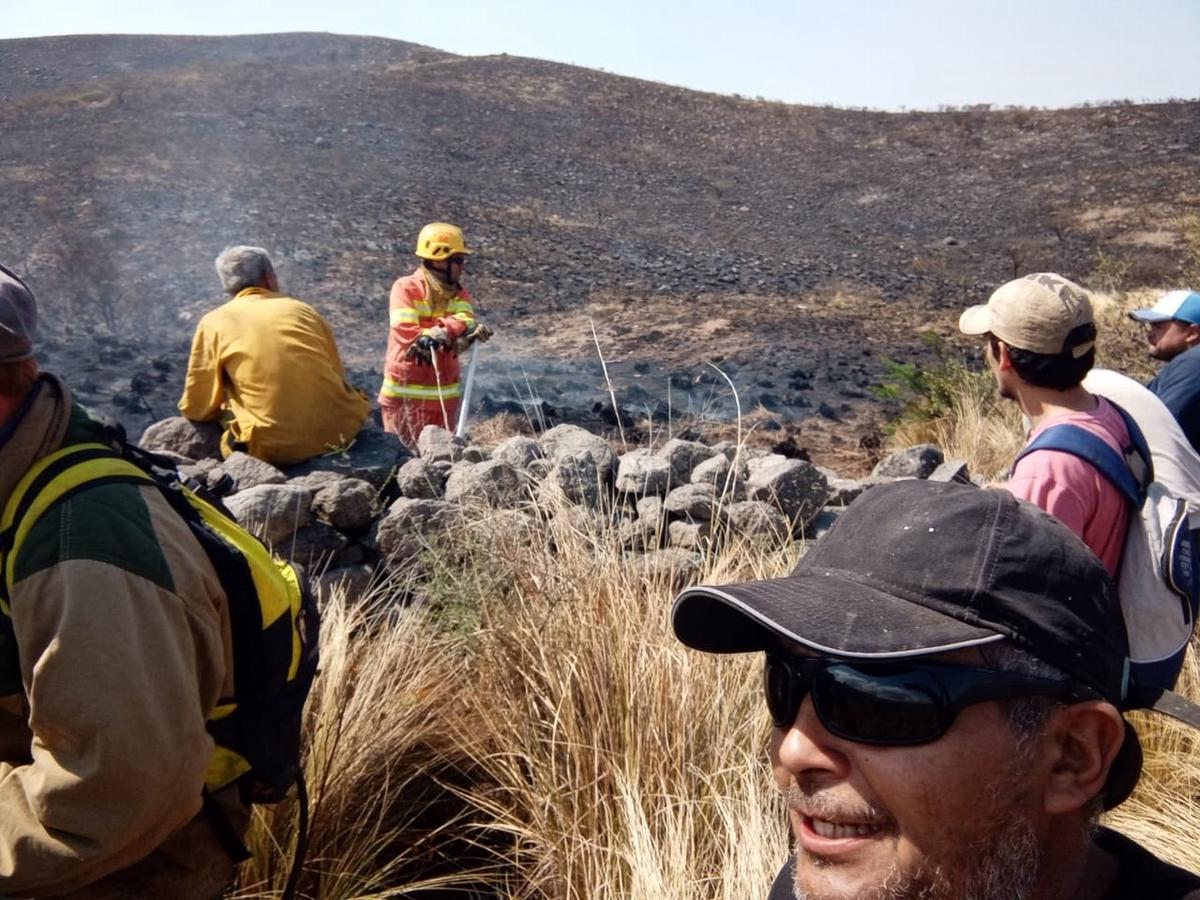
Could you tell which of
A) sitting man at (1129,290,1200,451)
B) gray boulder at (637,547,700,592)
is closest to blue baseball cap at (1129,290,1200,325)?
sitting man at (1129,290,1200,451)

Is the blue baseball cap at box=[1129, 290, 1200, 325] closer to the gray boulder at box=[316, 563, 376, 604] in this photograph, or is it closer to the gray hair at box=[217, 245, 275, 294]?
the gray boulder at box=[316, 563, 376, 604]

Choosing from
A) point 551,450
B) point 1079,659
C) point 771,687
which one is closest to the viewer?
point 1079,659

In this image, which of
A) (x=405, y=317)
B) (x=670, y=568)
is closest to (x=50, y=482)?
(x=670, y=568)

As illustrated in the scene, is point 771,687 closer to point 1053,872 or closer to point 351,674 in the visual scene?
point 1053,872

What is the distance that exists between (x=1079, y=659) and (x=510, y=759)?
225cm

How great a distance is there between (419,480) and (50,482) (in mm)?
3689

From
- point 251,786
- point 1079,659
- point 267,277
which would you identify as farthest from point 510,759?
point 267,277

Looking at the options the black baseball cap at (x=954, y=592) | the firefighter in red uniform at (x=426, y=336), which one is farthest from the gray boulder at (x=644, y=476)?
the black baseball cap at (x=954, y=592)

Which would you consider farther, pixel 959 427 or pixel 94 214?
pixel 94 214

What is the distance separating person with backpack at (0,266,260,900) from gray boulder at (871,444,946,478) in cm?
512

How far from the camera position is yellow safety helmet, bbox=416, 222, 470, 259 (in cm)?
757

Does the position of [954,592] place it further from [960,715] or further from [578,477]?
[578,477]

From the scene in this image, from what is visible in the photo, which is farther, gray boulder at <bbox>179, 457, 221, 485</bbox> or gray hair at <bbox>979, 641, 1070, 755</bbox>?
gray boulder at <bbox>179, 457, 221, 485</bbox>

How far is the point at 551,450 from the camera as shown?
6.00 metres
